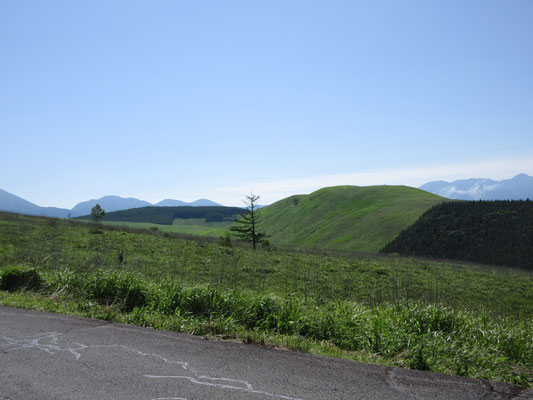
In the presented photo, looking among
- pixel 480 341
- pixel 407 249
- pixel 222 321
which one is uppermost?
pixel 222 321

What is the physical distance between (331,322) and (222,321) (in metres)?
2.43

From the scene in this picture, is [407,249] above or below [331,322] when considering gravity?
below

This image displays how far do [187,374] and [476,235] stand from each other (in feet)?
369

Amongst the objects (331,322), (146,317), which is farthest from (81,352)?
(331,322)

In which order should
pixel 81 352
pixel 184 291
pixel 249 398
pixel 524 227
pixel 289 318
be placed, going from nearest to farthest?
pixel 249 398 < pixel 81 352 < pixel 289 318 < pixel 184 291 < pixel 524 227

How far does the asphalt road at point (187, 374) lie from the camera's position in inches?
179

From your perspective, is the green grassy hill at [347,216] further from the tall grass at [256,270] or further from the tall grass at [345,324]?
the tall grass at [345,324]

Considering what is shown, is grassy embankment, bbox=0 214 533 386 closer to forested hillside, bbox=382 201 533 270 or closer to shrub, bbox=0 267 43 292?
shrub, bbox=0 267 43 292

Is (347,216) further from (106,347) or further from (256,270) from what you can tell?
(106,347)

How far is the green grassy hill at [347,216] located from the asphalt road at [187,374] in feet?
326

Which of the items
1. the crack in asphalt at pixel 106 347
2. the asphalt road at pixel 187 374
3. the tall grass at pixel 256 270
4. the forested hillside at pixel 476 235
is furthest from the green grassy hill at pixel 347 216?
the crack in asphalt at pixel 106 347

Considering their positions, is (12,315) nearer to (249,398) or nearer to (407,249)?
(249,398)

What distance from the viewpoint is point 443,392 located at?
15.3 ft

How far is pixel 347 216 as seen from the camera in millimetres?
137000
